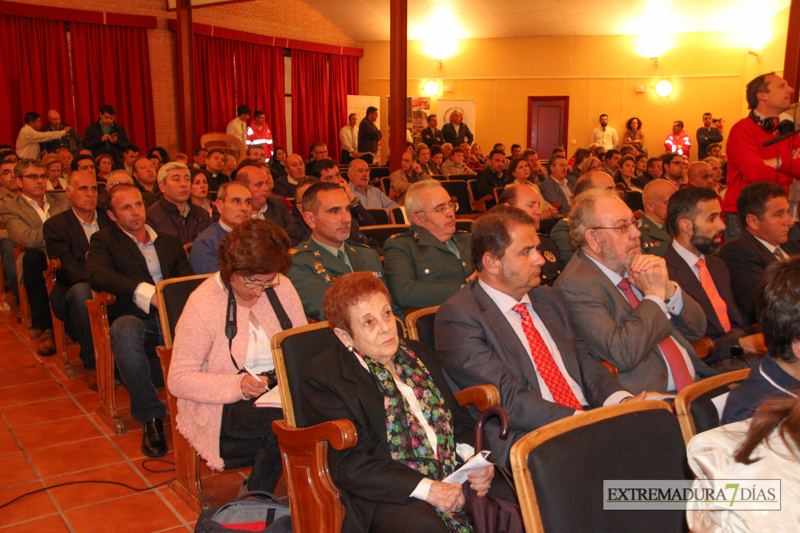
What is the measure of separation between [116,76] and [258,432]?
9850mm

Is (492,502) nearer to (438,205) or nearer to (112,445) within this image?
(438,205)

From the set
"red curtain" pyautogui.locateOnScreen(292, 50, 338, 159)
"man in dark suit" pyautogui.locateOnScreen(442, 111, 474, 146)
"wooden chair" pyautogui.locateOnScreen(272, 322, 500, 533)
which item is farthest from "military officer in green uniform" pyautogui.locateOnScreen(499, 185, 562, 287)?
"red curtain" pyautogui.locateOnScreen(292, 50, 338, 159)

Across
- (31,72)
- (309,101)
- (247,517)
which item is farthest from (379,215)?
(309,101)

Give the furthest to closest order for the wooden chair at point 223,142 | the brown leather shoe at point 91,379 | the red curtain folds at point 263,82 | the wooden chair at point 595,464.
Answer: the red curtain folds at point 263,82 < the wooden chair at point 223,142 < the brown leather shoe at point 91,379 < the wooden chair at point 595,464

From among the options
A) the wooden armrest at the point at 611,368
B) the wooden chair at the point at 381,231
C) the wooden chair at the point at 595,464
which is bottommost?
the wooden armrest at the point at 611,368

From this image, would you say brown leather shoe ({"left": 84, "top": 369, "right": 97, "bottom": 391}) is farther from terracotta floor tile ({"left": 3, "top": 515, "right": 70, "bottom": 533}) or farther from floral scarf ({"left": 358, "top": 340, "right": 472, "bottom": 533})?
floral scarf ({"left": 358, "top": 340, "right": 472, "bottom": 533})

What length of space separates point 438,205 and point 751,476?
2419 mm

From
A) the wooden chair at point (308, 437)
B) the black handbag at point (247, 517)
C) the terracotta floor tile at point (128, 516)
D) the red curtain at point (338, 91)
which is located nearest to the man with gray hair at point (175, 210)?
the terracotta floor tile at point (128, 516)

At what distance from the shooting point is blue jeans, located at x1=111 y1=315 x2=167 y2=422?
2980 mm

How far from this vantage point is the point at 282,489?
8.82 ft

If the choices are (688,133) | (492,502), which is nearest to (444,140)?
(688,133)

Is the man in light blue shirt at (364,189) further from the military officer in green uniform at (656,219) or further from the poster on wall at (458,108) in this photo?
the poster on wall at (458,108)

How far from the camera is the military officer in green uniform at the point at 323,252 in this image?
2975 millimetres

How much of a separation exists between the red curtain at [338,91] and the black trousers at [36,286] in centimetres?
1004
